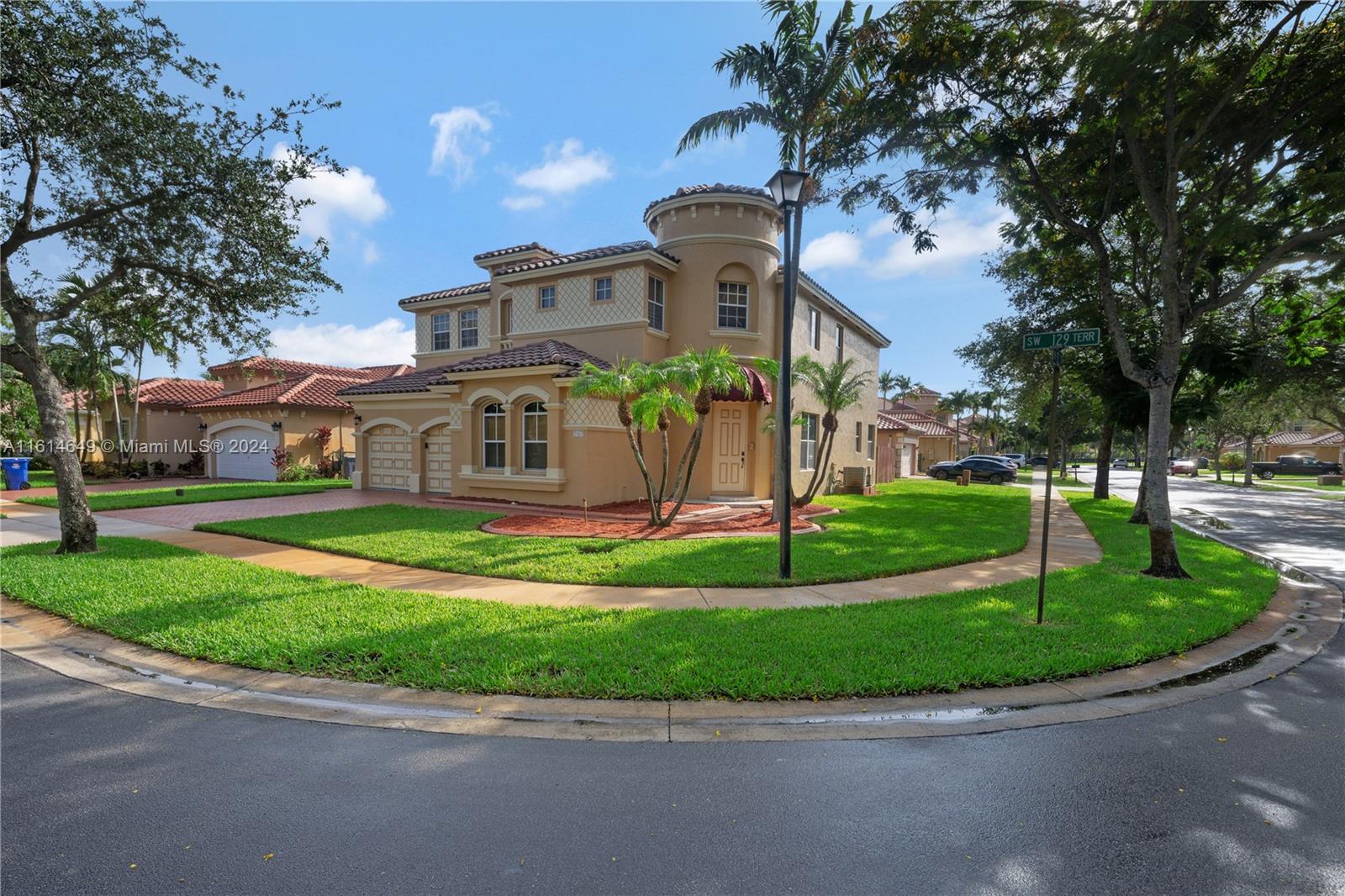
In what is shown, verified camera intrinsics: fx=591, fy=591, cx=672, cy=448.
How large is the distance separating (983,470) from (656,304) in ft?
96.3

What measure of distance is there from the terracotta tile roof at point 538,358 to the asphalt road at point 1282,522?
15.2 m

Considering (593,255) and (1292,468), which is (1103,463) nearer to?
(593,255)

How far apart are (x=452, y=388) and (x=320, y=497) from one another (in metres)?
5.55

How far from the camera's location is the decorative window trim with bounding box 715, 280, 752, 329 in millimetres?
17375

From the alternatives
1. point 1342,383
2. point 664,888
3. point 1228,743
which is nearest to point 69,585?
point 664,888

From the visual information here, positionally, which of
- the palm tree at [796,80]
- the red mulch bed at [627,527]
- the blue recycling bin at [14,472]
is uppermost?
the palm tree at [796,80]

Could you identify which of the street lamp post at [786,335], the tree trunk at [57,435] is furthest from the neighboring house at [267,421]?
the street lamp post at [786,335]

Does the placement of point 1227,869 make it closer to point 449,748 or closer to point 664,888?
point 664,888

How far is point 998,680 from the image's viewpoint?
4887 millimetres

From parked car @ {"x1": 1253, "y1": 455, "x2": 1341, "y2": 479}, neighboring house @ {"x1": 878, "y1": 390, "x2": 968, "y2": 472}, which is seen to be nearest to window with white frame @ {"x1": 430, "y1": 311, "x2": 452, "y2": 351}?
neighboring house @ {"x1": 878, "y1": 390, "x2": 968, "y2": 472}

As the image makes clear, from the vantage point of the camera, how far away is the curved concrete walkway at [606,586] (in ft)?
23.7

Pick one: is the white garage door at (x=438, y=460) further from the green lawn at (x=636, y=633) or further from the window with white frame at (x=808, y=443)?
the window with white frame at (x=808, y=443)

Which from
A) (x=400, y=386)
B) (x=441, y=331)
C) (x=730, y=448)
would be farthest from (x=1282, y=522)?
(x=441, y=331)

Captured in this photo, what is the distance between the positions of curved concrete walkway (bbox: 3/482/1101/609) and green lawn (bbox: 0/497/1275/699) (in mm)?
413
